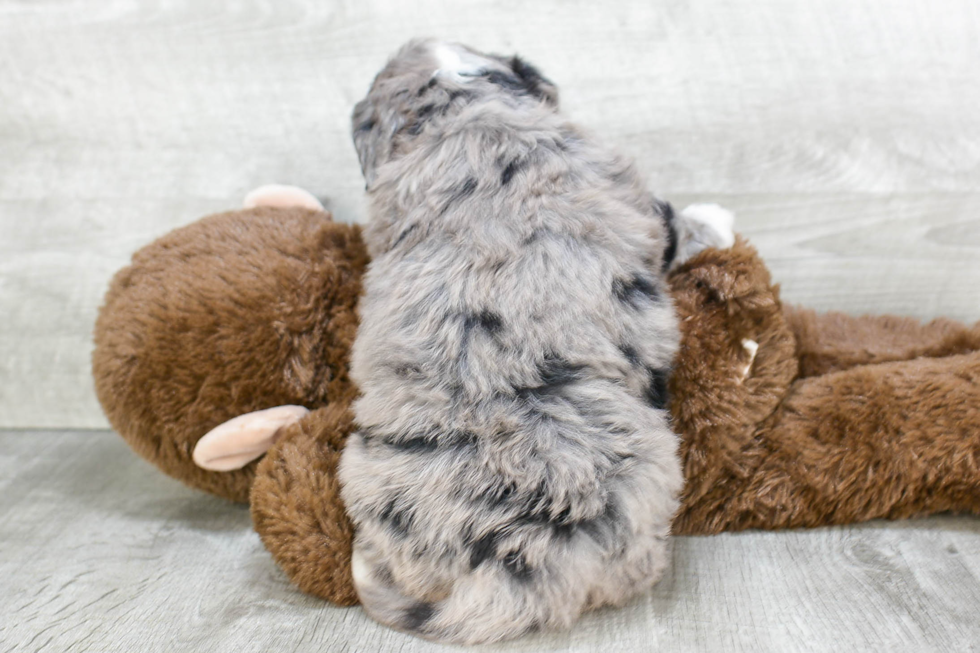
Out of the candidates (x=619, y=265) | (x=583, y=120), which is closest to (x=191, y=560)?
(x=619, y=265)

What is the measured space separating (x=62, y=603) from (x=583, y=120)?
1126mm

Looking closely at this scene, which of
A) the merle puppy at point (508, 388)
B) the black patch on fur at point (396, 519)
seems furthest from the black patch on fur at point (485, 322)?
the black patch on fur at point (396, 519)

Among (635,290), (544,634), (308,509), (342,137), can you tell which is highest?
(342,137)

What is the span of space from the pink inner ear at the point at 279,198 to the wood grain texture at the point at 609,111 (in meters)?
0.11

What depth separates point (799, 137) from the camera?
1337 mm

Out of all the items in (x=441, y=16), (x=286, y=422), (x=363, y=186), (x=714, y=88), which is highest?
(x=441, y=16)

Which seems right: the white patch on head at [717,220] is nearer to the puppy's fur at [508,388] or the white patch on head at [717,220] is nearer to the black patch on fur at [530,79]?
the puppy's fur at [508,388]

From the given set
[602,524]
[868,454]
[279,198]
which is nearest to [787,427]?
[868,454]

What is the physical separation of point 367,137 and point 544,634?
70 cm

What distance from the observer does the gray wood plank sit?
83 cm

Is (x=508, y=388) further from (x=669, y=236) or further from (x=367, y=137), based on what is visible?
(x=367, y=137)

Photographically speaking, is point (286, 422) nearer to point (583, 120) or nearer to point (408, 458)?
point (408, 458)

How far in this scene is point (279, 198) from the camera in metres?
1.31

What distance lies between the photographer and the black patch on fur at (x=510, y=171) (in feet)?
2.97
